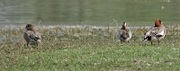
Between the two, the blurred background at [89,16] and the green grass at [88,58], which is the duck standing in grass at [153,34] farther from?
the blurred background at [89,16]

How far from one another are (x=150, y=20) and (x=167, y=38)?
9.30 meters

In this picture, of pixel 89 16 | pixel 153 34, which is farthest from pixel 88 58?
pixel 89 16

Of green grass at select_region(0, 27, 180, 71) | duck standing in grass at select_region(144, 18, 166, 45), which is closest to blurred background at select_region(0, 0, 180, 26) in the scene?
duck standing in grass at select_region(144, 18, 166, 45)

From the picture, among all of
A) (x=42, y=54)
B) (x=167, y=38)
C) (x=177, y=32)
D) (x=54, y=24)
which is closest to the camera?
(x=42, y=54)

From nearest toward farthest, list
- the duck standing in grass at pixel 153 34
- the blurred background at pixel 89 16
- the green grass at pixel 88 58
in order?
the green grass at pixel 88 58, the duck standing in grass at pixel 153 34, the blurred background at pixel 89 16

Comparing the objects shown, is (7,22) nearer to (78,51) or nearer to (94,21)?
(94,21)

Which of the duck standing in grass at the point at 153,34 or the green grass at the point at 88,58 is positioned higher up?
Result: the duck standing in grass at the point at 153,34

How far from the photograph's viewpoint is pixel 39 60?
1399cm

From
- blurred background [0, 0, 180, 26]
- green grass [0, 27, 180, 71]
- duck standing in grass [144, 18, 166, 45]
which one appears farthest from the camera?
blurred background [0, 0, 180, 26]

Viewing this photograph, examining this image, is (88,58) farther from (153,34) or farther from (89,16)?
(89,16)

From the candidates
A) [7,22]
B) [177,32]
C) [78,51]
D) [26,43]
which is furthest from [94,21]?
[78,51]

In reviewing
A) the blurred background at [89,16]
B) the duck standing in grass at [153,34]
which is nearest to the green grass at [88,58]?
the duck standing in grass at [153,34]

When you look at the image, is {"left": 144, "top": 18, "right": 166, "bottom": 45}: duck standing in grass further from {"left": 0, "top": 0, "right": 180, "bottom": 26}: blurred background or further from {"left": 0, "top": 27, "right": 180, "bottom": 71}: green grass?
{"left": 0, "top": 0, "right": 180, "bottom": 26}: blurred background

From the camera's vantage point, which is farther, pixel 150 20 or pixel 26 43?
pixel 150 20
